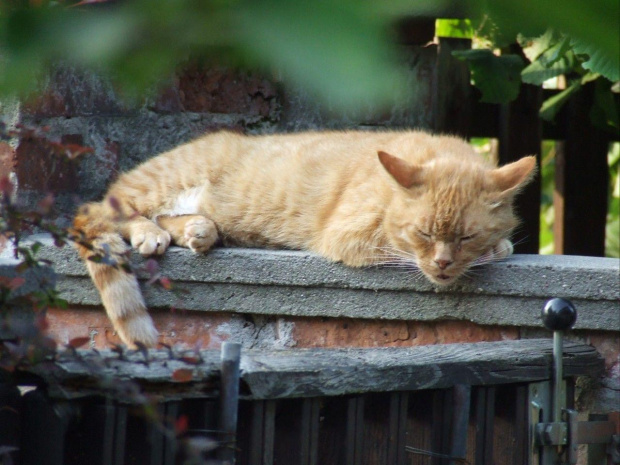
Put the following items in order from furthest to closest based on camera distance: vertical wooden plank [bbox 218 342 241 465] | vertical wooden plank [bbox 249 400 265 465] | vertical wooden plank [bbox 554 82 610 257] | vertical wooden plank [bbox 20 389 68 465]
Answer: vertical wooden plank [bbox 554 82 610 257] → vertical wooden plank [bbox 249 400 265 465] → vertical wooden plank [bbox 218 342 241 465] → vertical wooden plank [bbox 20 389 68 465]

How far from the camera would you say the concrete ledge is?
259 centimetres

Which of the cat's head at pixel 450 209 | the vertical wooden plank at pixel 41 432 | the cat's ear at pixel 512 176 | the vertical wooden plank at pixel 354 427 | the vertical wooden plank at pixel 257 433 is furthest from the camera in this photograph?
the cat's ear at pixel 512 176

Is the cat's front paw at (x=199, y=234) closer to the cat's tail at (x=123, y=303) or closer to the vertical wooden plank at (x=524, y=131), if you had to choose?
the cat's tail at (x=123, y=303)

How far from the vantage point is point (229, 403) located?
1.71 meters

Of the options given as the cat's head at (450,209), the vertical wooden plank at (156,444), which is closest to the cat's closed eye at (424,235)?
the cat's head at (450,209)

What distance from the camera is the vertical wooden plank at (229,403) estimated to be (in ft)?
5.56

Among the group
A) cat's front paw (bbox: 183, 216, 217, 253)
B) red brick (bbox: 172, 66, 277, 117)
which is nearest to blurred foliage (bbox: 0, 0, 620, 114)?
cat's front paw (bbox: 183, 216, 217, 253)

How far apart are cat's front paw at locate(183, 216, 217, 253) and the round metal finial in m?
1.27

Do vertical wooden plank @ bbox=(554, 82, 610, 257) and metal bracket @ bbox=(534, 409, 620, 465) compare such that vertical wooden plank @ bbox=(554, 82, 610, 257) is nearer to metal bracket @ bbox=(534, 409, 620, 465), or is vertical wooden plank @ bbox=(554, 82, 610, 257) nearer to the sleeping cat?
the sleeping cat

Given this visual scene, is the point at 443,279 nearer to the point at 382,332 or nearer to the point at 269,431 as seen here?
the point at 382,332

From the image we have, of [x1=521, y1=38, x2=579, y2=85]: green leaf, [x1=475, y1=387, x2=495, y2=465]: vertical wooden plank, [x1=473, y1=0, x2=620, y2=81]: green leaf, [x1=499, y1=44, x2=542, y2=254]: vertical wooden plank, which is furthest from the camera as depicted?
[x1=499, y1=44, x2=542, y2=254]: vertical wooden plank

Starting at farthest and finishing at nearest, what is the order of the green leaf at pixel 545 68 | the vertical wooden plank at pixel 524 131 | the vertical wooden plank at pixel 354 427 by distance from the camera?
the vertical wooden plank at pixel 524 131
the green leaf at pixel 545 68
the vertical wooden plank at pixel 354 427

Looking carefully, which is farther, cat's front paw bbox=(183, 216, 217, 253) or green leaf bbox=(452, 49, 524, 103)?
green leaf bbox=(452, 49, 524, 103)

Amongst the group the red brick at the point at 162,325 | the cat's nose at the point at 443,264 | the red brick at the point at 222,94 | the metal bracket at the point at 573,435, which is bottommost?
the metal bracket at the point at 573,435
